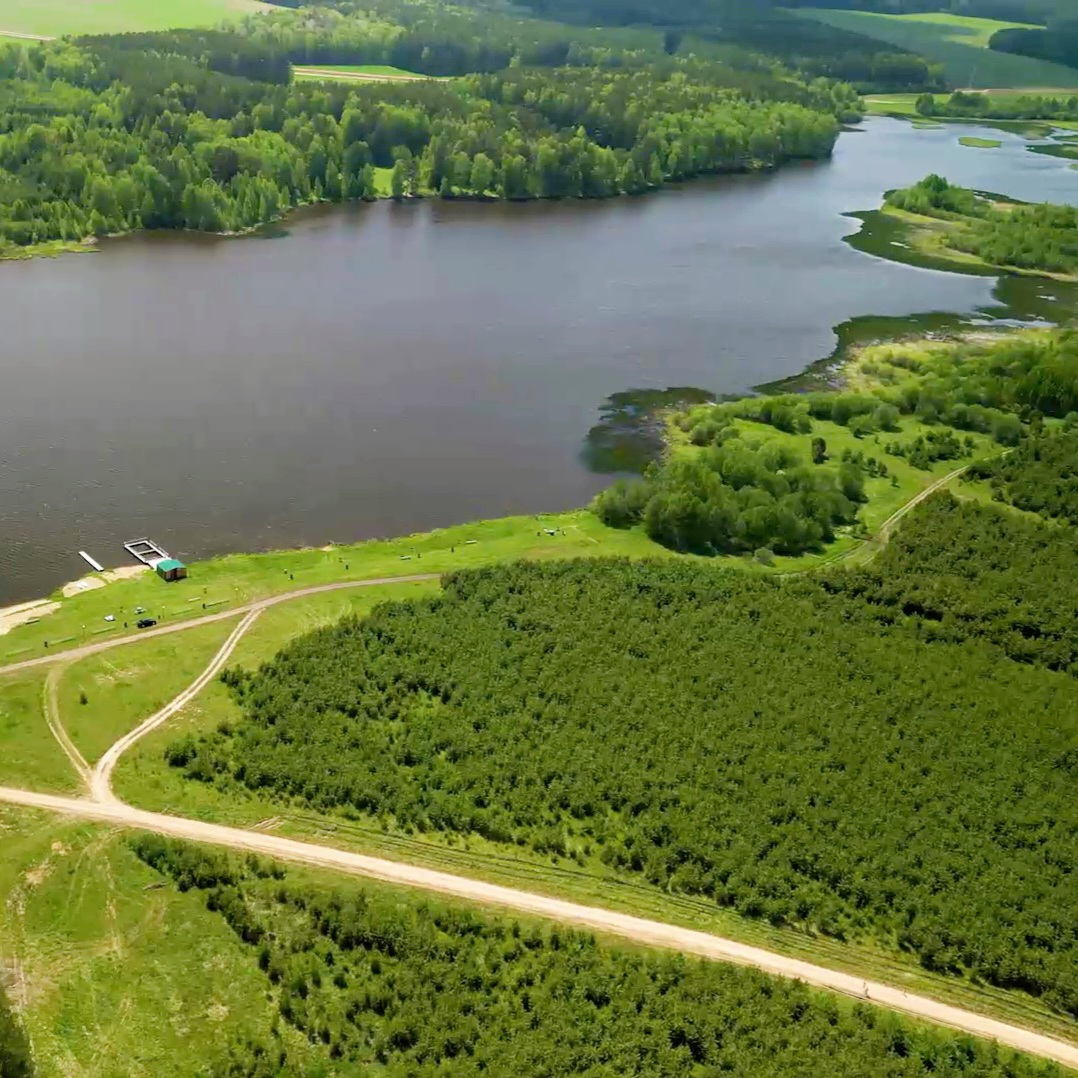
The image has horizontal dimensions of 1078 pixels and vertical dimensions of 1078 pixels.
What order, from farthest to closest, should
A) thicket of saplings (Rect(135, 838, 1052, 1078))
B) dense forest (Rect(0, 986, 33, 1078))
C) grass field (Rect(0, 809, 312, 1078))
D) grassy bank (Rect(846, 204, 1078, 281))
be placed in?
grassy bank (Rect(846, 204, 1078, 281)) → thicket of saplings (Rect(135, 838, 1052, 1078)) → grass field (Rect(0, 809, 312, 1078)) → dense forest (Rect(0, 986, 33, 1078))

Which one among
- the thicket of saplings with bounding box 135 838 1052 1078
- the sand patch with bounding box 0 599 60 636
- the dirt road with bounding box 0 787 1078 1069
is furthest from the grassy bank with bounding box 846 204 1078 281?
the thicket of saplings with bounding box 135 838 1052 1078

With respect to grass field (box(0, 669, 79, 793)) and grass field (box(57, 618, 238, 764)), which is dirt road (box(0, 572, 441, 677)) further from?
grass field (box(0, 669, 79, 793))

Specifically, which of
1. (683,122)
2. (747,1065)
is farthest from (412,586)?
(683,122)

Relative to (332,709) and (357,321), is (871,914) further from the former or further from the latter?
(357,321)

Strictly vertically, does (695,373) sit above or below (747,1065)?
above

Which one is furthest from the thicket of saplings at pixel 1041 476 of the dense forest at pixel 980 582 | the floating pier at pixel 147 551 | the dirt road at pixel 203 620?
the floating pier at pixel 147 551
